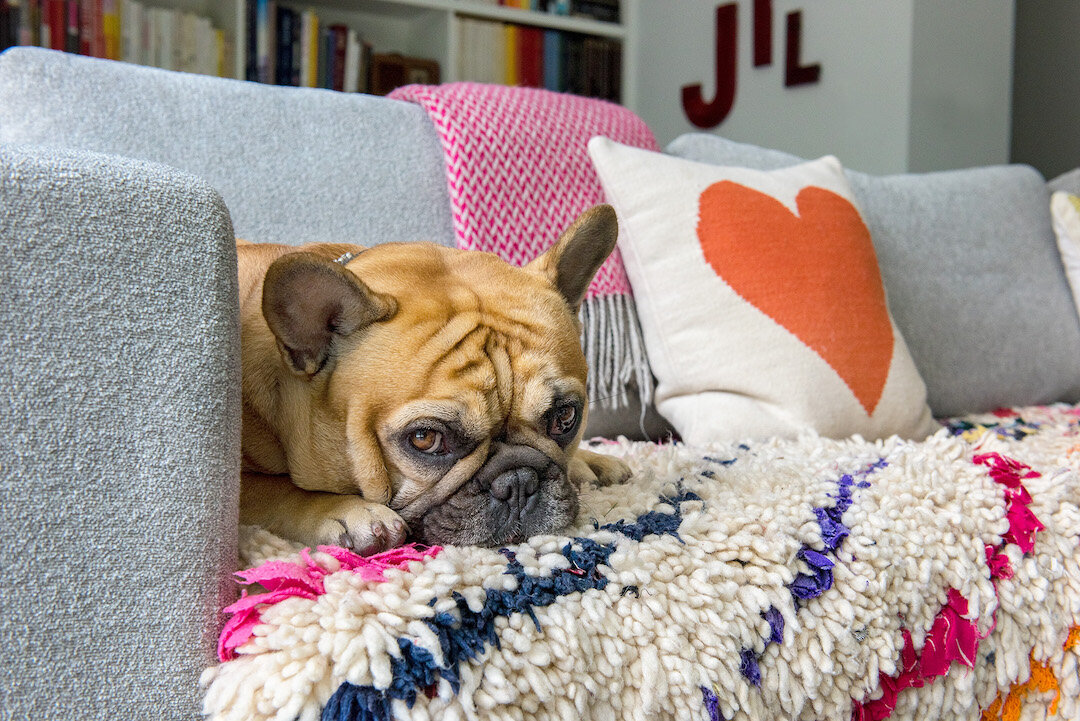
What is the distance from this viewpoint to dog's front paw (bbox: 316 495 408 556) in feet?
2.36

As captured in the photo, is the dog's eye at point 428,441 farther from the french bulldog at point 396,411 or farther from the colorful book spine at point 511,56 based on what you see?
the colorful book spine at point 511,56

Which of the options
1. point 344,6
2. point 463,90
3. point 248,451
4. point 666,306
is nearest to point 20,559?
point 248,451

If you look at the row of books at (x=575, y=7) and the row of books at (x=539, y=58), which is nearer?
the row of books at (x=539, y=58)

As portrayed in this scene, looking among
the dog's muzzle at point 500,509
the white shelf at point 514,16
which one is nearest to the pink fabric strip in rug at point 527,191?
the dog's muzzle at point 500,509

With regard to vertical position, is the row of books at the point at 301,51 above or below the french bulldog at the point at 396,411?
above

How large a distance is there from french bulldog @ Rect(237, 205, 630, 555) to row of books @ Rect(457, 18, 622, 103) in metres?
2.26

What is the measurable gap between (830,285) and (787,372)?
0.20 m

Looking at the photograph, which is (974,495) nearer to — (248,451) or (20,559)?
(248,451)

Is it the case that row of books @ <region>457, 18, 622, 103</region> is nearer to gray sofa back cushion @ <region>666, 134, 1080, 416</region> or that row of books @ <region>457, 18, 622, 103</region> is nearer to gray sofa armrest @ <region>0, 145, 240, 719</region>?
gray sofa back cushion @ <region>666, 134, 1080, 416</region>

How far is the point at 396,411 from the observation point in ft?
2.51

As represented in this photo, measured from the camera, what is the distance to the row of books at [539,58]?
291 centimetres

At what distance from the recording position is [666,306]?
1396 mm

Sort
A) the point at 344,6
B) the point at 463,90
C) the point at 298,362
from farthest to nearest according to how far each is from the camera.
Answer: the point at 344,6, the point at 463,90, the point at 298,362

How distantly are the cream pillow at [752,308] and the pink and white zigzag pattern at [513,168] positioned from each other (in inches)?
2.4
